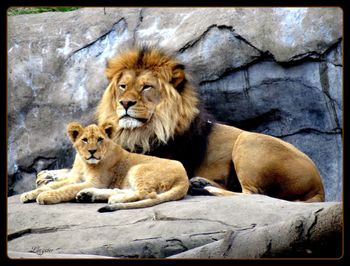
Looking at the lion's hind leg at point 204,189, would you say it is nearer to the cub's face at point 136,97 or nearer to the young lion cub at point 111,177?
the young lion cub at point 111,177

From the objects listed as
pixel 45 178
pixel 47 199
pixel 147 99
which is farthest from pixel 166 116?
pixel 47 199

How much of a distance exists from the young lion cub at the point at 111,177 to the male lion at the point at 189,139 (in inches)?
15.0

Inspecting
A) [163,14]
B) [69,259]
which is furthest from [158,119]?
[69,259]

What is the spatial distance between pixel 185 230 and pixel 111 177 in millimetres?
1042

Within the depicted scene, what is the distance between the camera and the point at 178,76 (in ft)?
21.2

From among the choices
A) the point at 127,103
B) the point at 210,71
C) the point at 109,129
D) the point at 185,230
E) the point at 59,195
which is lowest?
the point at 185,230

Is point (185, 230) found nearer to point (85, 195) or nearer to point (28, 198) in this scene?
point (85, 195)

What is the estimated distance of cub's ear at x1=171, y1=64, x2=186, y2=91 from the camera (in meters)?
6.46

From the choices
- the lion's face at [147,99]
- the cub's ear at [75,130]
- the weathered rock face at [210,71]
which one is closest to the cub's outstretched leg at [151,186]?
the cub's ear at [75,130]

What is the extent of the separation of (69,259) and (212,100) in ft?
11.7

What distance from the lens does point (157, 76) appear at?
636 centimetres

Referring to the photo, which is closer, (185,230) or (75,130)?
(185,230)

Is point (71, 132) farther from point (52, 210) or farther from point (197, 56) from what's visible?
point (197, 56)

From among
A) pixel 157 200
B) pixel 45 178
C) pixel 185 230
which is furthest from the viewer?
pixel 45 178
